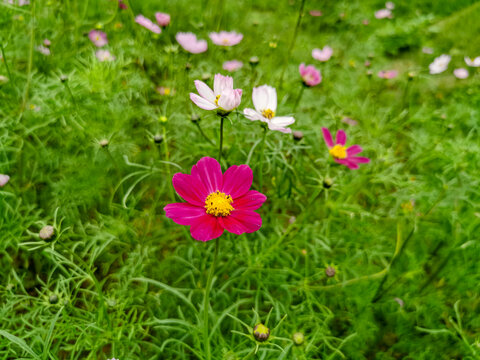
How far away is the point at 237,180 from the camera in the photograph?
0.77 metres

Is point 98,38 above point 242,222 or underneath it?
underneath

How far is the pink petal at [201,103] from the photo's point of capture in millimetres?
700

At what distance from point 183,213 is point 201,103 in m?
0.23

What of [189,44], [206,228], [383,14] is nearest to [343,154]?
[206,228]

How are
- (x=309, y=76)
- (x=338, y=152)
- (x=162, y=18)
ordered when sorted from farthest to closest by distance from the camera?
(x=162, y=18)
(x=309, y=76)
(x=338, y=152)

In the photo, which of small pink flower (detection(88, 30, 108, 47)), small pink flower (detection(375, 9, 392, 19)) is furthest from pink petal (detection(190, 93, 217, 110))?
small pink flower (detection(375, 9, 392, 19))

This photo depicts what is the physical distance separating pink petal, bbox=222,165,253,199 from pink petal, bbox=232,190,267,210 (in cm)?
1

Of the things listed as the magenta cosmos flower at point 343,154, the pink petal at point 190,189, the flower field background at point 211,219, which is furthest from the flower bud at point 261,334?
the magenta cosmos flower at point 343,154

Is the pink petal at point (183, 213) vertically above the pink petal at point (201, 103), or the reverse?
the pink petal at point (201, 103)

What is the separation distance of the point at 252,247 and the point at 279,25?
1917mm

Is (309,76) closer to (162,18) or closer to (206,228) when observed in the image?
(162,18)

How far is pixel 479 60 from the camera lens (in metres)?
1.68

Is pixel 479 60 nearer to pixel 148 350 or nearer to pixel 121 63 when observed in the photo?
pixel 121 63

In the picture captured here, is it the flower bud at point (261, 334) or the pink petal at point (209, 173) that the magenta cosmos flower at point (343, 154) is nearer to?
the pink petal at point (209, 173)
